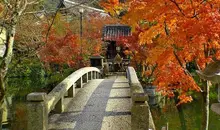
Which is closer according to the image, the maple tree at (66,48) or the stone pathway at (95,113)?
the stone pathway at (95,113)

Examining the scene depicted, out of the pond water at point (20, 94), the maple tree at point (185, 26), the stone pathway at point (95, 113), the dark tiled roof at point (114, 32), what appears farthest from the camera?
the dark tiled roof at point (114, 32)

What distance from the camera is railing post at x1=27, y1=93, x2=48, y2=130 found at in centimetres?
586

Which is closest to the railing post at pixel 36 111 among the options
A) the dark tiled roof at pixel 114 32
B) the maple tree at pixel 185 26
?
the maple tree at pixel 185 26

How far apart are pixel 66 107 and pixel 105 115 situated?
145 cm

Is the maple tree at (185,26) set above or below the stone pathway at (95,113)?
above

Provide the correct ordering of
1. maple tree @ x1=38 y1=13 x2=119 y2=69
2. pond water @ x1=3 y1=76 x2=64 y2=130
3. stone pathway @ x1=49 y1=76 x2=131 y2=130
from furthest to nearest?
maple tree @ x1=38 y1=13 x2=119 y2=69 < pond water @ x1=3 y1=76 x2=64 y2=130 < stone pathway @ x1=49 y1=76 x2=131 y2=130

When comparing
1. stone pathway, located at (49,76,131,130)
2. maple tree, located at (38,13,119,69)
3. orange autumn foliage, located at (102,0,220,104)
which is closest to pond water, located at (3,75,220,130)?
maple tree, located at (38,13,119,69)

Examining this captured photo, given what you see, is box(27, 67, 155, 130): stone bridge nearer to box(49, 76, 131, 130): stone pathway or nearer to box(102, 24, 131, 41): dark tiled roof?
box(49, 76, 131, 130): stone pathway

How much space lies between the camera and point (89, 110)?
845 cm

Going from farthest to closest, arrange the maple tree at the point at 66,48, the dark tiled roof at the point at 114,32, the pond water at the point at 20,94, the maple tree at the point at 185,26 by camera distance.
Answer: the dark tiled roof at the point at 114,32 < the maple tree at the point at 66,48 < the pond water at the point at 20,94 < the maple tree at the point at 185,26

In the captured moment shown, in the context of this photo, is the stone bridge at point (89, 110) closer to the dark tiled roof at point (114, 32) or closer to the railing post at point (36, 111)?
the railing post at point (36, 111)

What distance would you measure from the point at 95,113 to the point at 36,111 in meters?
2.51

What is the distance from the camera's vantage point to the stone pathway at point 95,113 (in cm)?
711

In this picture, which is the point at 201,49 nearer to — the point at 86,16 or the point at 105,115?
the point at 105,115
